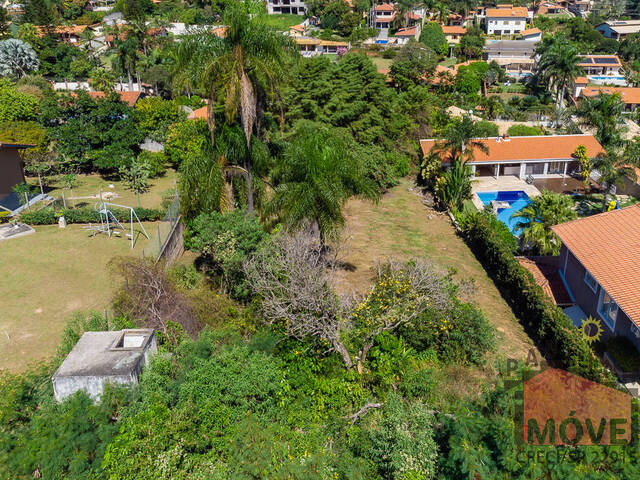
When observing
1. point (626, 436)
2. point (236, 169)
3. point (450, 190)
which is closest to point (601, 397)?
point (626, 436)

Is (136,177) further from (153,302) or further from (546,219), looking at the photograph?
(546,219)

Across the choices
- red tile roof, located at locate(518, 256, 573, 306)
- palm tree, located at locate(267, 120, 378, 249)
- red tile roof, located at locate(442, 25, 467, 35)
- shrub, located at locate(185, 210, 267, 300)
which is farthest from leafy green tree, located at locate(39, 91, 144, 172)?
red tile roof, located at locate(442, 25, 467, 35)

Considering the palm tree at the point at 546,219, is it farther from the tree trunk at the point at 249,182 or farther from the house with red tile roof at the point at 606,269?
the tree trunk at the point at 249,182

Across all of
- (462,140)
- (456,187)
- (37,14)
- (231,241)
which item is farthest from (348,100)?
(37,14)

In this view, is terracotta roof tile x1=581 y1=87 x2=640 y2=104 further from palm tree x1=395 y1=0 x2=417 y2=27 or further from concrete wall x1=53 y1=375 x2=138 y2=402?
concrete wall x1=53 y1=375 x2=138 y2=402

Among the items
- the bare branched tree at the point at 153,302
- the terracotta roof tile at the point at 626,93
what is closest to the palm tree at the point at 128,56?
the bare branched tree at the point at 153,302
